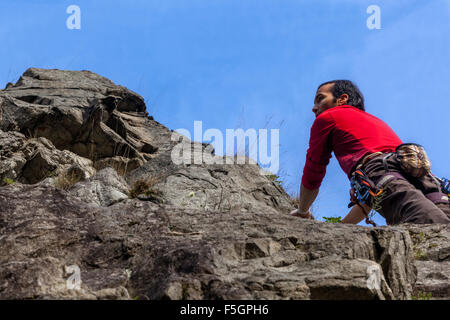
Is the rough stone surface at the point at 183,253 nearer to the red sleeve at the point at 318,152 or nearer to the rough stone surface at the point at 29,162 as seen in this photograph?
the red sleeve at the point at 318,152

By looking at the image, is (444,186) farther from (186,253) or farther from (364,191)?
(186,253)

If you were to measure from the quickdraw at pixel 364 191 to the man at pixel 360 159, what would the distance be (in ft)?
0.24

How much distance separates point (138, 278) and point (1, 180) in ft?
18.0

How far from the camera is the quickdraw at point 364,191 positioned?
245 inches

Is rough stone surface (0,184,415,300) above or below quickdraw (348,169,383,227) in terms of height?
below

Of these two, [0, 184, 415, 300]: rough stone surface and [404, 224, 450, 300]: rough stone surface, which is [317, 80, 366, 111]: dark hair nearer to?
[404, 224, 450, 300]: rough stone surface

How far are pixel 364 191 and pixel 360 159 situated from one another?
0.47 meters

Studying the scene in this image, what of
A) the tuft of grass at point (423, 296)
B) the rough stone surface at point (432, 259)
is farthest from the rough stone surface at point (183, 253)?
the rough stone surface at point (432, 259)

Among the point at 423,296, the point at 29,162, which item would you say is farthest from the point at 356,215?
the point at 29,162

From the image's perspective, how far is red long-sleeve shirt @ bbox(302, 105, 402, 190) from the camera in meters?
6.74

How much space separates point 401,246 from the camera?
440 centimetres

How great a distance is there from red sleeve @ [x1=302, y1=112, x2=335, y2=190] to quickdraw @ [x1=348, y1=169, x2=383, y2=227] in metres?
0.46

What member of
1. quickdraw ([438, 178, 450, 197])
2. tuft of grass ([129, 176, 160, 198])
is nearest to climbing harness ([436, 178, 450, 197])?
quickdraw ([438, 178, 450, 197])
